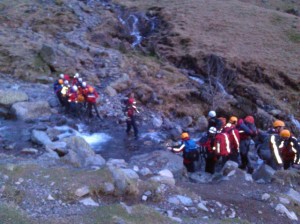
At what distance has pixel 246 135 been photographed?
35.3 ft

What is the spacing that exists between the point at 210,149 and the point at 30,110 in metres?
7.87

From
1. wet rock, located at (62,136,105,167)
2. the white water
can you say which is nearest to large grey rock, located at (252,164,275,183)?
wet rock, located at (62,136,105,167)

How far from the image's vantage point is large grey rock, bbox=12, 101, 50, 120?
14.2 metres

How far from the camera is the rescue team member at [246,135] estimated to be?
10.6 m

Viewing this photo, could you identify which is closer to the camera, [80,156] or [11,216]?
[11,216]

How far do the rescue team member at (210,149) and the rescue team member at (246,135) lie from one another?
101 cm

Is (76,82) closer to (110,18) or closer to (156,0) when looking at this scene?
(110,18)

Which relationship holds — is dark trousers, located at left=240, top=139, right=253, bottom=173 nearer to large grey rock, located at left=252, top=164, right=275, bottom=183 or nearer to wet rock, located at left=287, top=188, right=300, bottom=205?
large grey rock, located at left=252, top=164, right=275, bottom=183

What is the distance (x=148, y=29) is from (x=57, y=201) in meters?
26.5

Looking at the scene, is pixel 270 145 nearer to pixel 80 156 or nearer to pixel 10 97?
pixel 80 156

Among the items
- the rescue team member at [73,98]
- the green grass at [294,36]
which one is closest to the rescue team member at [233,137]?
the rescue team member at [73,98]

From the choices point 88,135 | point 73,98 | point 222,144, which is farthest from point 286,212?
point 73,98

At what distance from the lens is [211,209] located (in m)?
6.77

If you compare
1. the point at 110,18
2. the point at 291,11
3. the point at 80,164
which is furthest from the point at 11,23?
the point at 291,11
